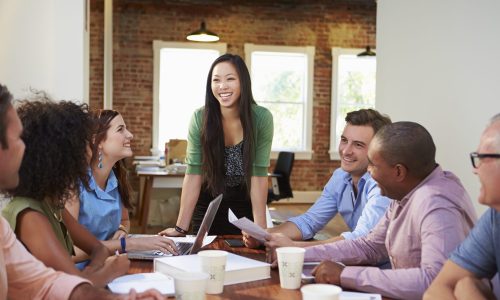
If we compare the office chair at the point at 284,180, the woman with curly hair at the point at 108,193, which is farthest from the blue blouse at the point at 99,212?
the office chair at the point at 284,180

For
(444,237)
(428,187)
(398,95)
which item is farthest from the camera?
(398,95)

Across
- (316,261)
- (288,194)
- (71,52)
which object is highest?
(71,52)

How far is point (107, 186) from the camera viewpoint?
256 cm

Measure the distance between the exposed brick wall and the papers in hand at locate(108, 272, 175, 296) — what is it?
25.3 feet

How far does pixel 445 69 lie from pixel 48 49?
2.33 meters

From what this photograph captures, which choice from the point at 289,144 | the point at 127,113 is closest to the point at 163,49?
the point at 127,113

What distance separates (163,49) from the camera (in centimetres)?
941

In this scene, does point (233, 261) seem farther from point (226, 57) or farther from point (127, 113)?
point (127, 113)

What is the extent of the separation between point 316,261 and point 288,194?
5.85 meters

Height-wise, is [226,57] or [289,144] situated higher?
[226,57]

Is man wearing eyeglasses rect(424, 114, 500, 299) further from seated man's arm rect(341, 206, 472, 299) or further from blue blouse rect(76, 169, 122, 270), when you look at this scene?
blue blouse rect(76, 169, 122, 270)

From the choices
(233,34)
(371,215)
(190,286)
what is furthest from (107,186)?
(233,34)

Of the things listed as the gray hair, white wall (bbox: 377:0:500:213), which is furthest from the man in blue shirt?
the gray hair

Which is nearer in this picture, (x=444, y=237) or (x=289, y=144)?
(x=444, y=237)
